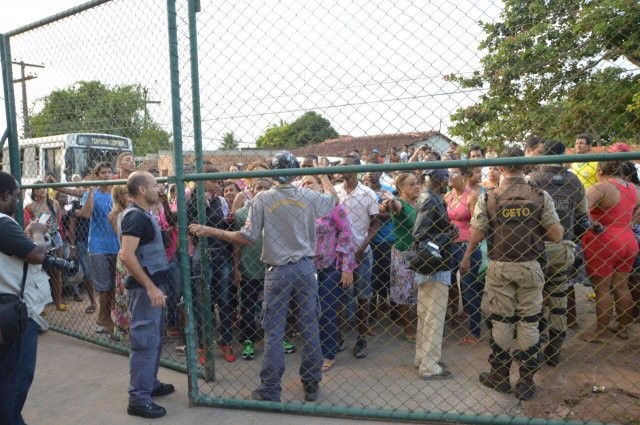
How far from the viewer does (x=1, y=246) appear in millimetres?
3104

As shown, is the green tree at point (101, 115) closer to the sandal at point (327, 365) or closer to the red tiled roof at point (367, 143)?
the red tiled roof at point (367, 143)

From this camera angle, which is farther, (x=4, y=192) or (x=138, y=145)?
(x=138, y=145)

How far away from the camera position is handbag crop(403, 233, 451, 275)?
4.29 metres

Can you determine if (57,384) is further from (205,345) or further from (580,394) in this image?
(580,394)

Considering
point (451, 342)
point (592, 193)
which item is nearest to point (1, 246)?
point (451, 342)

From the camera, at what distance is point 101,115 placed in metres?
4.97

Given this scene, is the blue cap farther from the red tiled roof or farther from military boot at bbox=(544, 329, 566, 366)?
military boot at bbox=(544, 329, 566, 366)

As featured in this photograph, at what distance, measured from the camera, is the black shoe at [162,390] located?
4121 millimetres

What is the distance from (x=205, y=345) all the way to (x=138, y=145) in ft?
6.28

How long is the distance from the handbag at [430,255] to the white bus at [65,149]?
114 inches

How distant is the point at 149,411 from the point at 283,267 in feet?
4.48

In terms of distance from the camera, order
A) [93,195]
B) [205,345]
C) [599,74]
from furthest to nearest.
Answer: [93,195], [205,345], [599,74]

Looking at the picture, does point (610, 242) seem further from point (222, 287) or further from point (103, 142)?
point (103, 142)

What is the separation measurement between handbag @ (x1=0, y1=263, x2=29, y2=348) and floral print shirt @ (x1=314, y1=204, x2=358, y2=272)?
2330 millimetres
